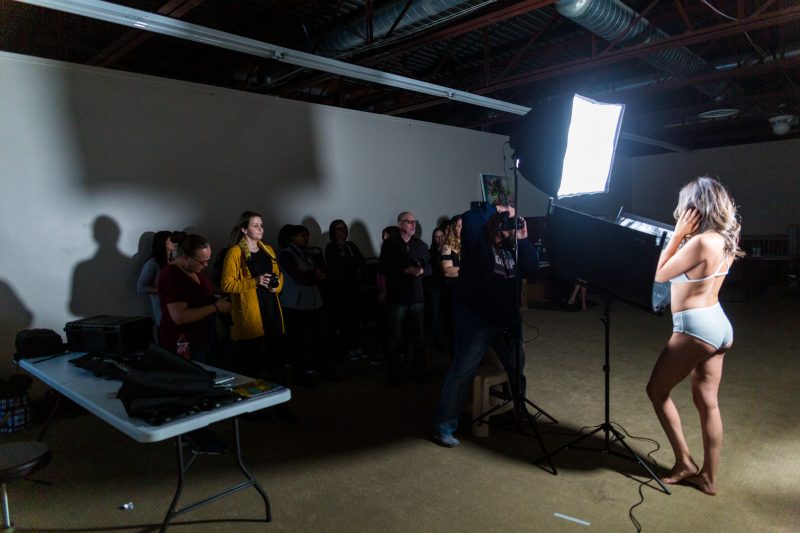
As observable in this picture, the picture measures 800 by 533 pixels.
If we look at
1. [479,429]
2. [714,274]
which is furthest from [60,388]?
[714,274]

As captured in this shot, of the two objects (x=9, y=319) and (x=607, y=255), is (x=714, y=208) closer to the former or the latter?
(x=607, y=255)

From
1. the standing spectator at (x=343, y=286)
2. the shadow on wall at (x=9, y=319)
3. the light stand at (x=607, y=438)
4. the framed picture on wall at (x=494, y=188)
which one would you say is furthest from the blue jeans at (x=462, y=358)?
the framed picture on wall at (x=494, y=188)

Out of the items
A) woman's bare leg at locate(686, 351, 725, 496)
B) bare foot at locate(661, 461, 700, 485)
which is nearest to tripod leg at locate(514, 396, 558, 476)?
bare foot at locate(661, 461, 700, 485)

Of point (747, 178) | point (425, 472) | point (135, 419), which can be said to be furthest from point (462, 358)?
point (747, 178)

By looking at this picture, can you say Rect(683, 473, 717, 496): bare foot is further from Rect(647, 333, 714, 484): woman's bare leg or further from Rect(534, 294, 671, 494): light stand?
Rect(534, 294, 671, 494): light stand

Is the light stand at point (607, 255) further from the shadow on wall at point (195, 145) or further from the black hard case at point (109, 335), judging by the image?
the shadow on wall at point (195, 145)

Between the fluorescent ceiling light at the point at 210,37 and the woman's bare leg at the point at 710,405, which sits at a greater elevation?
the fluorescent ceiling light at the point at 210,37

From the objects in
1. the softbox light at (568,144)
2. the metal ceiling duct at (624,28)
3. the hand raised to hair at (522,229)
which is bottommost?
the hand raised to hair at (522,229)

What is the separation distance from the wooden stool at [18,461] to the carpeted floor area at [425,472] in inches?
19.5

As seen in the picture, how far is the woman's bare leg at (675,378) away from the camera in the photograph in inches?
90.1

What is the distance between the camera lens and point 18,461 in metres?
1.90

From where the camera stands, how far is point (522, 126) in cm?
266

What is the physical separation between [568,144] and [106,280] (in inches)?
154

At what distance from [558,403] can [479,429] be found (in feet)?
2.92
